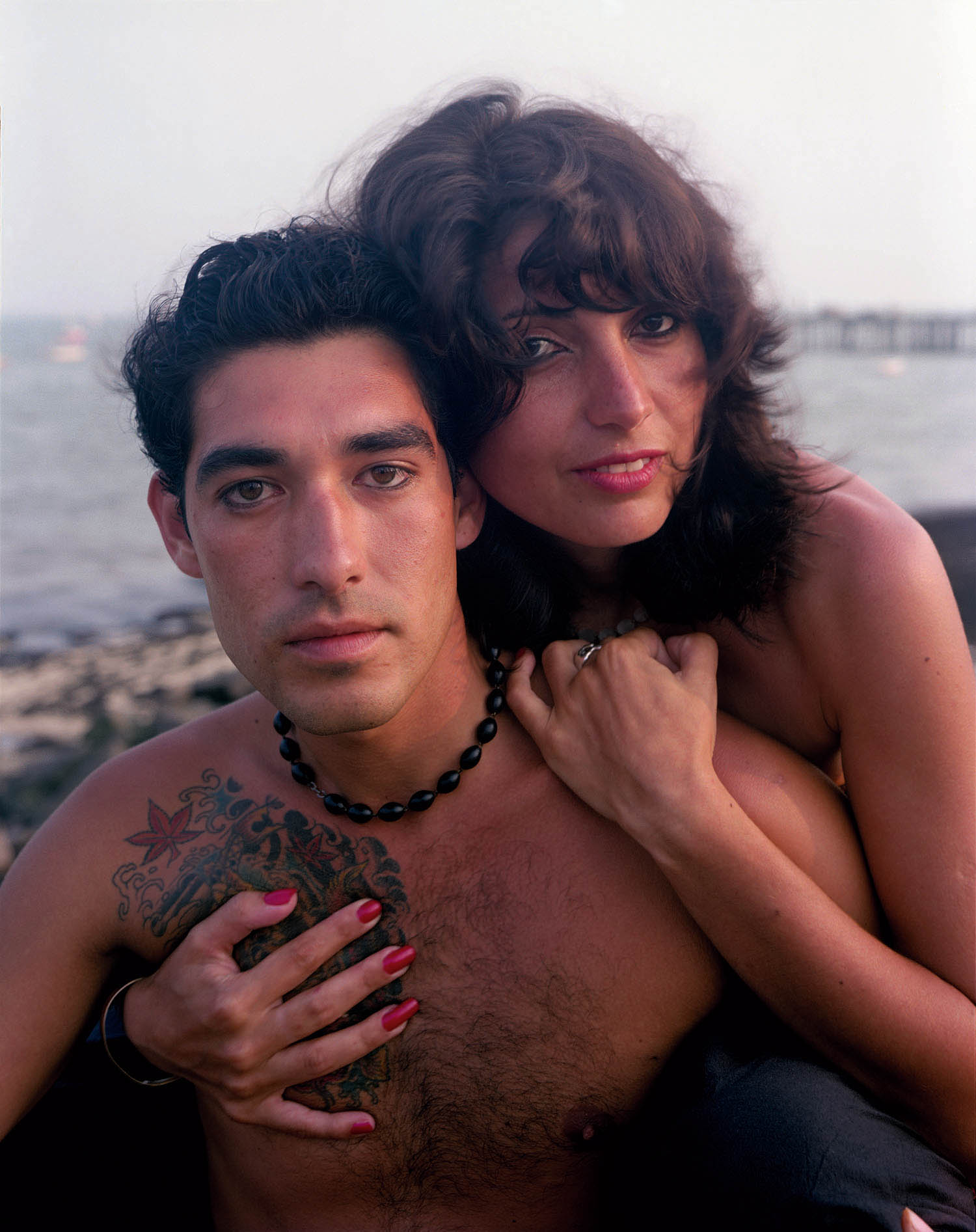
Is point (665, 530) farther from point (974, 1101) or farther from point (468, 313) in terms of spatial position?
point (974, 1101)

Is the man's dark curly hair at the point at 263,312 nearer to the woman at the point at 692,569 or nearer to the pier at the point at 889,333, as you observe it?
→ the woman at the point at 692,569

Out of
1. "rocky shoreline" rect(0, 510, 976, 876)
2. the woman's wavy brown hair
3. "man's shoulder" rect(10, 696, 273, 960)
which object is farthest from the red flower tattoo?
"rocky shoreline" rect(0, 510, 976, 876)

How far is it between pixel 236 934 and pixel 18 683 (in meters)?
9.25

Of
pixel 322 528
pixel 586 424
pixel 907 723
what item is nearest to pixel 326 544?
pixel 322 528

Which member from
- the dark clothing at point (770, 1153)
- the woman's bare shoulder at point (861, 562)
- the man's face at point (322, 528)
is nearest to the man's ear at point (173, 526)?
the man's face at point (322, 528)

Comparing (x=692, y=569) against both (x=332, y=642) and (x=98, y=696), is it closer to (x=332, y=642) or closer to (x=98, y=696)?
(x=332, y=642)

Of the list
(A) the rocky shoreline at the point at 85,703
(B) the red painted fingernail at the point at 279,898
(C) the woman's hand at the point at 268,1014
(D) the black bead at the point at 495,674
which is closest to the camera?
(C) the woman's hand at the point at 268,1014

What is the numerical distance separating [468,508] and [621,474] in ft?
1.32

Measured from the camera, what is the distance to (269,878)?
2.51 metres

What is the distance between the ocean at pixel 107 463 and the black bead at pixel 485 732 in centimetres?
762

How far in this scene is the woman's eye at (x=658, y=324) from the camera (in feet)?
8.19

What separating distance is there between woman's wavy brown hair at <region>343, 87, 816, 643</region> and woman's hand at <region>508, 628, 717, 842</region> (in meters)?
0.19

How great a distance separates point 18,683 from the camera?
10633 mm

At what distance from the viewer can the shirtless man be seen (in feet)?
7.06
